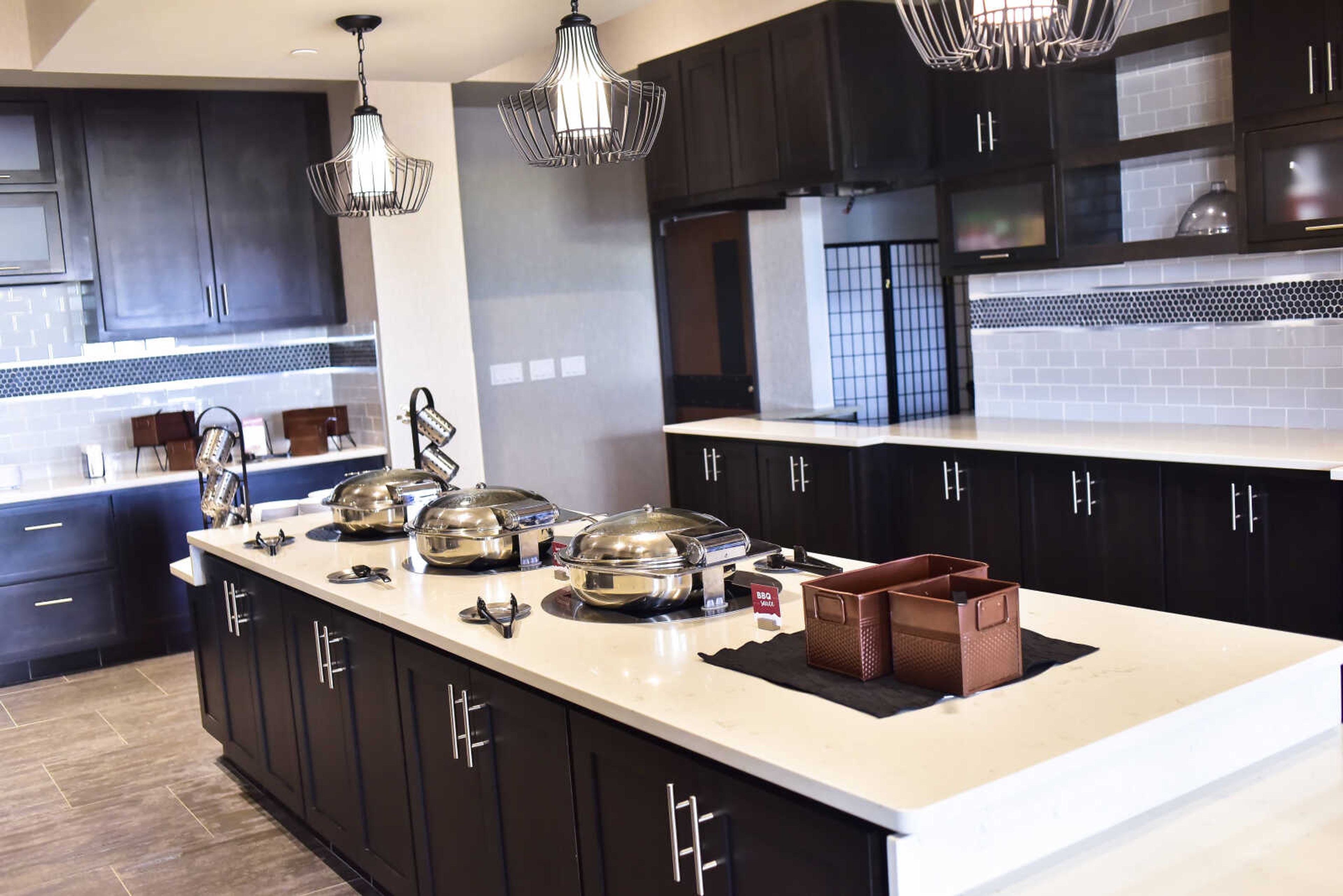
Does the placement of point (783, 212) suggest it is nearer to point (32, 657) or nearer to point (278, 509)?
point (278, 509)

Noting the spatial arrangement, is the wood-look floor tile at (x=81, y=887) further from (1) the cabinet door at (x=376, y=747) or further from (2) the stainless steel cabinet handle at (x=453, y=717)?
(2) the stainless steel cabinet handle at (x=453, y=717)

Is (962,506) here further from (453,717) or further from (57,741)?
(57,741)

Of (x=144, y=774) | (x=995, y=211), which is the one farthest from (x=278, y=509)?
(x=995, y=211)

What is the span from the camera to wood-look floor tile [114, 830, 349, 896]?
361 cm

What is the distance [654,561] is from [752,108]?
397cm

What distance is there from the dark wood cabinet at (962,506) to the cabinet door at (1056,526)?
49 millimetres

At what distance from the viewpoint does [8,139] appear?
20.0 ft

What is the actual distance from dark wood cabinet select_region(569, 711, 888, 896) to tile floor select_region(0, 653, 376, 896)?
1589 millimetres

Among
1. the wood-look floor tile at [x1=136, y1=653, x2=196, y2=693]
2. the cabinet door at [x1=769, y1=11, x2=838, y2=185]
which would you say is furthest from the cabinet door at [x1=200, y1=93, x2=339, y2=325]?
the cabinet door at [x1=769, y1=11, x2=838, y2=185]

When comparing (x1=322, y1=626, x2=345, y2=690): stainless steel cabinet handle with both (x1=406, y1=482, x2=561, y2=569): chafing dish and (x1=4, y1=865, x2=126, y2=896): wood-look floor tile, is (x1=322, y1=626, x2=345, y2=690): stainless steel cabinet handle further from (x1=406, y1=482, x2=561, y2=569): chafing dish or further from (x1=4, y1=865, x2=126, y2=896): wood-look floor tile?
(x1=4, y1=865, x2=126, y2=896): wood-look floor tile

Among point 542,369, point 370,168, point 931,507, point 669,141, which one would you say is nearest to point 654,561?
point 370,168

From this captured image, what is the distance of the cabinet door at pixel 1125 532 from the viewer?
14.7ft

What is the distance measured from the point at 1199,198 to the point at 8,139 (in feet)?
17.7

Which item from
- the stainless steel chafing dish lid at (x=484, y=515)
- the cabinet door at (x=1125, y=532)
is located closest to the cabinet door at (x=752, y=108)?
the cabinet door at (x=1125, y=532)
